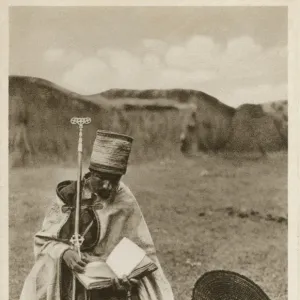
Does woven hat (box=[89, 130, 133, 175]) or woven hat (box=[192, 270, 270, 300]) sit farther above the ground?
woven hat (box=[89, 130, 133, 175])

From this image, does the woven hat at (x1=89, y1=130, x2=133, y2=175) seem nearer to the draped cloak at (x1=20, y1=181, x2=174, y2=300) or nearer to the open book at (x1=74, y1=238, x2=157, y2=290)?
the draped cloak at (x1=20, y1=181, x2=174, y2=300)

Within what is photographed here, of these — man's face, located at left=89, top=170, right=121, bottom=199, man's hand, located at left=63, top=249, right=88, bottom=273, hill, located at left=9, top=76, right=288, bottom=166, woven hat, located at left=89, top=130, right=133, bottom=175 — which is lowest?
man's hand, located at left=63, top=249, right=88, bottom=273

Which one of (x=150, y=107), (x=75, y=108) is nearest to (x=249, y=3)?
(x=150, y=107)

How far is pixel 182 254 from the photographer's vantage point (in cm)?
205

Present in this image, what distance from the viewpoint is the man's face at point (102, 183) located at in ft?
6.62

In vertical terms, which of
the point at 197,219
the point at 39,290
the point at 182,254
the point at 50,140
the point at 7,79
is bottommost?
the point at 39,290

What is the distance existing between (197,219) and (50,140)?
62 cm

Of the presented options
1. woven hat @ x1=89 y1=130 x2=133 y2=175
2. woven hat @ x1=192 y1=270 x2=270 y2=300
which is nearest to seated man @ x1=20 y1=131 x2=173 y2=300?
woven hat @ x1=89 y1=130 x2=133 y2=175

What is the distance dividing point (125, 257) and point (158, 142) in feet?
1.43

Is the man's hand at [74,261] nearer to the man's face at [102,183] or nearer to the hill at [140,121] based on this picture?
the man's face at [102,183]

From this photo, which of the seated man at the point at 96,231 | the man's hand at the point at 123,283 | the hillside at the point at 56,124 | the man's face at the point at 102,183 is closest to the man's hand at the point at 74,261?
the seated man at the point at 96,231

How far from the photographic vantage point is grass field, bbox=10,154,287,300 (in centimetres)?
205

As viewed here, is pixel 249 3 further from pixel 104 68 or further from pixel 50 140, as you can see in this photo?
pixel 50 140

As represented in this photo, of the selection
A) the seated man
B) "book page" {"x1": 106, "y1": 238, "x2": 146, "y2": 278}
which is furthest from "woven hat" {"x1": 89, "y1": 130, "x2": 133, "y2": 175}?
"book page" {"x1": 106, "y1": 238, "x2": 146, "y2": 278}
